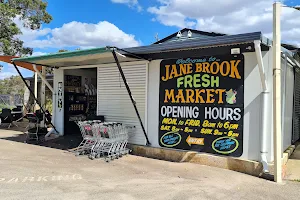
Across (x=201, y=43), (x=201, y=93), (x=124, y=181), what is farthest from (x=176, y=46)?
(x=124, y=181)

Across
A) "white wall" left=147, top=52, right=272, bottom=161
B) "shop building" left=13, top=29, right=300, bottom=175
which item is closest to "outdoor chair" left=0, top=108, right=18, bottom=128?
"shop building" left=13, top=29, right=300, bottom=175

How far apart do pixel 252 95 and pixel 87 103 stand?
6.87 metres

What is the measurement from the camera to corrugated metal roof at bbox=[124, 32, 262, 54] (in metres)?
5.50

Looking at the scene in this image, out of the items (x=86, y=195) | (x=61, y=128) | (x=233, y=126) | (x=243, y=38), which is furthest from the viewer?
(x=61, y=128)

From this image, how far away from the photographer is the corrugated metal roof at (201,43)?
5496 millimetres

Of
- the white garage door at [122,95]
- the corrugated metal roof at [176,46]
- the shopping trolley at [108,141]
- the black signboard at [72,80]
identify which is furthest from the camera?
the black signboard at [72,80]

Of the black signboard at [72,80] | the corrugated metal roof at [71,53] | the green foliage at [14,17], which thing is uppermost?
the green foliage at [14,17]

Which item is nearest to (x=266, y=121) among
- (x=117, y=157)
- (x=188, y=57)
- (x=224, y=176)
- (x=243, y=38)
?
(x=224, y=176)

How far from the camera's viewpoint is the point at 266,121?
6012 mm

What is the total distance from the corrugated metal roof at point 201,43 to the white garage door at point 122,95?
76cm

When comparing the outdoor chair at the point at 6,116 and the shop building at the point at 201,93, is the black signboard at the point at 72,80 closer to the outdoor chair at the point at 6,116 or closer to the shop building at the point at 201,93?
the shop building at the point at 201,93

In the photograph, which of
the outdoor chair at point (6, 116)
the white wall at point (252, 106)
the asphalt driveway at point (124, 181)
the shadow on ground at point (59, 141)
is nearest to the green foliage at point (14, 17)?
the outdoor chair at point (6, 116)

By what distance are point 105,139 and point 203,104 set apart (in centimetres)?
270

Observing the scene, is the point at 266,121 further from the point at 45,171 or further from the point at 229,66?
the point at 45,171
